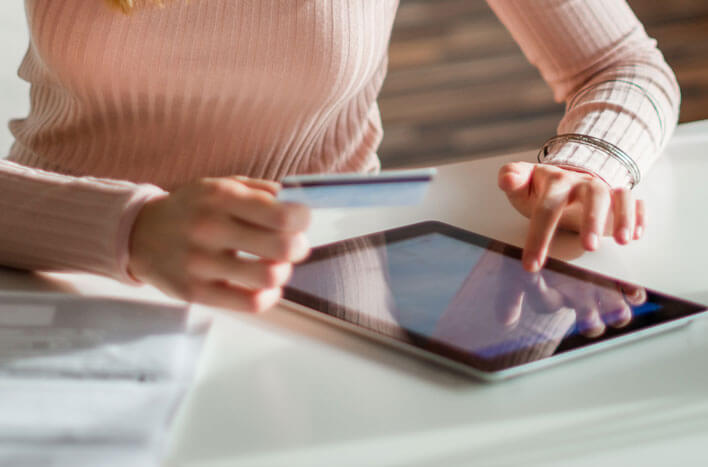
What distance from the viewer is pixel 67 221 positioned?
47cm

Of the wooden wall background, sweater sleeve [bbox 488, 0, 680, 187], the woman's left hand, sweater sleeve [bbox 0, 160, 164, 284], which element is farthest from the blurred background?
sweater sleeve [bbox 0, 160, 164, 284]

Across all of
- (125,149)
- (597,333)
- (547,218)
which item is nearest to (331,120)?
(125,149)

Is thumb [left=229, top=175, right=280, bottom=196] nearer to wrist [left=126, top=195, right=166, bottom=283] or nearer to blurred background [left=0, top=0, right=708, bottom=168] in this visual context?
wrist [left=126, top=195, right=166, bottom=283]

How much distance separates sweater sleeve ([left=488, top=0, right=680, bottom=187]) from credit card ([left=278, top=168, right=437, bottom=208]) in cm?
34

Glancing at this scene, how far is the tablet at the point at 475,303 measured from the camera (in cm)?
40

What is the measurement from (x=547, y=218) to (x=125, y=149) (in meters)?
0.42

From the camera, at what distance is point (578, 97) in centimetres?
77

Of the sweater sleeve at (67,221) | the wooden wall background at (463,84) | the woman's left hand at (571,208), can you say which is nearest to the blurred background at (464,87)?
the wooden wall background at (463,84)

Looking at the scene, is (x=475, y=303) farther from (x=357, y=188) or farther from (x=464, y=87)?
(x=464, y=87)

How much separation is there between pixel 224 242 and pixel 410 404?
14 centimetres

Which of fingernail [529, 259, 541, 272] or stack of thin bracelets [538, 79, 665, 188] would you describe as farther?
stack of thin bracelets [538, 79, 665, 188]

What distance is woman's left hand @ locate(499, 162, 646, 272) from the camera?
19.9 inches

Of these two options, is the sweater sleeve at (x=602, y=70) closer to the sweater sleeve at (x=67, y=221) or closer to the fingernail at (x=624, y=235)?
the fingernail at (x=624, y=235)

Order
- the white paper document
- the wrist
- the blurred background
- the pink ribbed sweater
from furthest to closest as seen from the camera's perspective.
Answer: the blurred background, the pink ribbed sweater, the wrist, the white paper document
